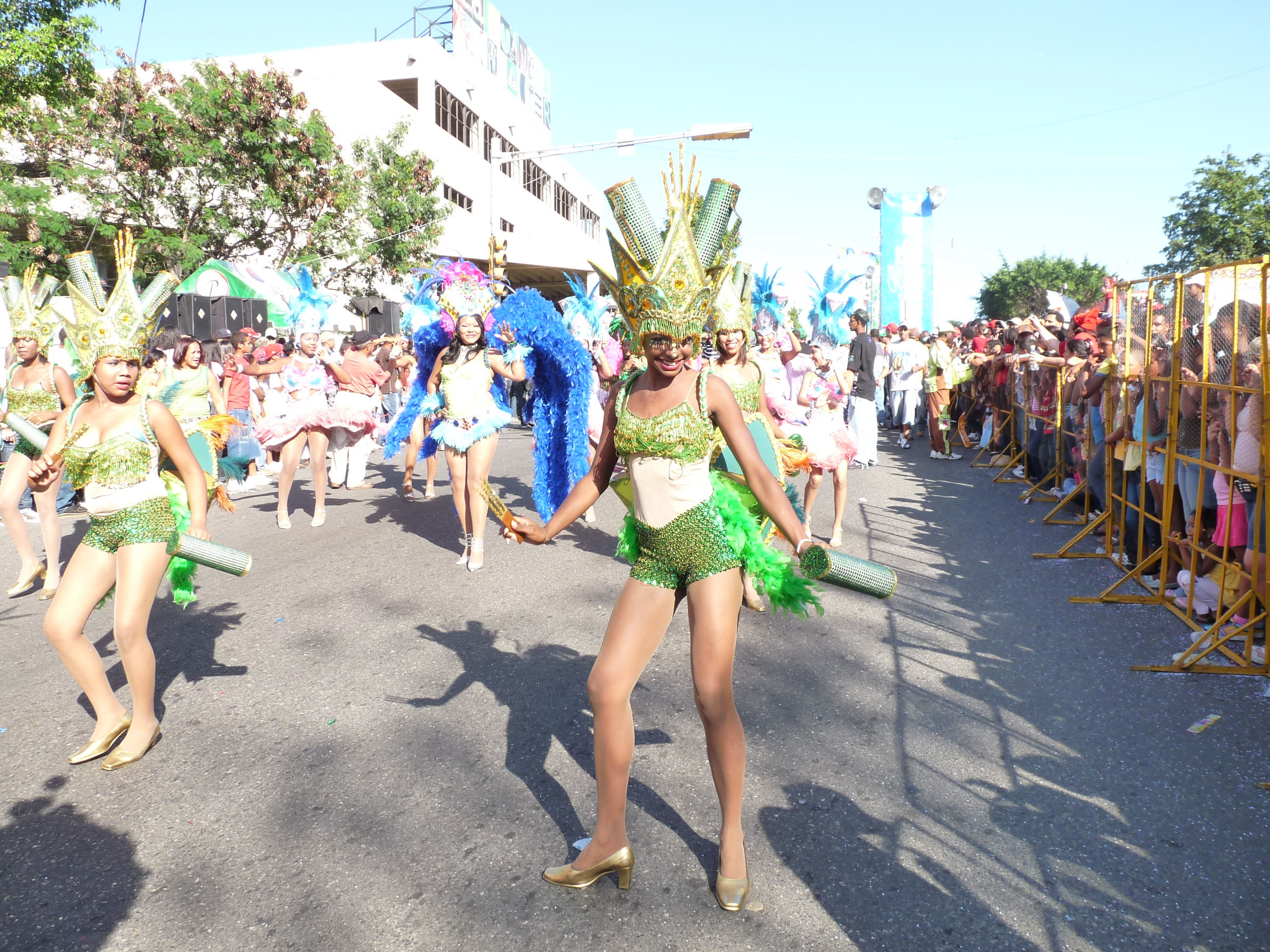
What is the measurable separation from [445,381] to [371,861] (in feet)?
16.2

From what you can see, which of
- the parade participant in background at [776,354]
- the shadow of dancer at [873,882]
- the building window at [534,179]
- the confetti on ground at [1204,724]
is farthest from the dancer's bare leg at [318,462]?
the building window at [534,179]

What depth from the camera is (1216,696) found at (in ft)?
14.8

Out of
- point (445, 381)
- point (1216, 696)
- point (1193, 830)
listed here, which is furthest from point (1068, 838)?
point (445, 381)

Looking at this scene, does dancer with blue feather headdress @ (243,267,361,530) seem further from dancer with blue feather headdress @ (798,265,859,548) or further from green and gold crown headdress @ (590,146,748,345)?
green and gold crown headdress @ (590,146,748,345)

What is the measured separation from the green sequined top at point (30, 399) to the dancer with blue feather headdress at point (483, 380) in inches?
111

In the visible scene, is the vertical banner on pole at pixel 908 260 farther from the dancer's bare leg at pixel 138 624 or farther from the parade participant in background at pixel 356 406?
the dancer's bare leg at pixel 138 624

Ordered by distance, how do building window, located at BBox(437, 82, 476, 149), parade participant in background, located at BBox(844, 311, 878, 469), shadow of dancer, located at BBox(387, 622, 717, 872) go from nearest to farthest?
shadow of dancer, located at BBox(387, 622, 717, 872) < parade participant in background, located at BBox(844, 311, 878, 469) < building window, located at BBox(437, 82, 476, 149)

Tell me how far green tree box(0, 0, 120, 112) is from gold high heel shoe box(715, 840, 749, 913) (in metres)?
16.1

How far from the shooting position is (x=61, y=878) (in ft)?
10.1

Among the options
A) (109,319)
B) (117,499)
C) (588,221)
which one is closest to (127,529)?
(117,499)

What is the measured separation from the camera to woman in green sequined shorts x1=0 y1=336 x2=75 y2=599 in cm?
644

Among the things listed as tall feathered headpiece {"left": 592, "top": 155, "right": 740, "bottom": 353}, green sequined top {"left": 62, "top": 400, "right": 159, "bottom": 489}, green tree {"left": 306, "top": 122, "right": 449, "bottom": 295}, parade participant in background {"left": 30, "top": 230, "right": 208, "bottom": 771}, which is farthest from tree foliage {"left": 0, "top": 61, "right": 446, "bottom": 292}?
tall feathered headpiece {"left": 592, "top": 155, "right": 740, "bottom": 353}

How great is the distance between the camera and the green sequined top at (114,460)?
→ 3.97m

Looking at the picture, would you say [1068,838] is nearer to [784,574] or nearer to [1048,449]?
[784,574]
